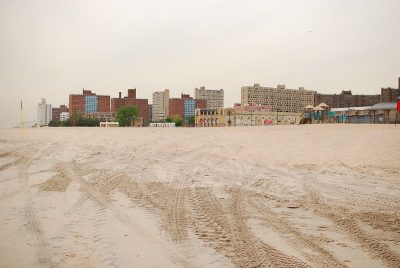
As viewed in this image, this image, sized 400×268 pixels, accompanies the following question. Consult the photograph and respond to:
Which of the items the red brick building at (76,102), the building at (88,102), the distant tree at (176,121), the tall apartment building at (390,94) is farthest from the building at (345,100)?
the red brick building at (76,102)

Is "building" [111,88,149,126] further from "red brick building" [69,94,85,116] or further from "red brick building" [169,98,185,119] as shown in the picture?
"red brick building" [69,94,85,116]

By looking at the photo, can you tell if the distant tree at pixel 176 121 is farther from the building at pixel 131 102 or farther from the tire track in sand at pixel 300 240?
the tire track in sand at pixel 300 240

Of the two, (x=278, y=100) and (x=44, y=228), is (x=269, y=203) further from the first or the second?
(x=278, y=100)

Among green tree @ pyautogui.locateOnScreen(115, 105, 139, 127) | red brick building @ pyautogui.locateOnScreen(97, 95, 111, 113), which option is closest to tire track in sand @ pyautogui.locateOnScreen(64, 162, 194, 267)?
green tree @ pyautogui.locateOnScreen(115, 105, 139, 127)

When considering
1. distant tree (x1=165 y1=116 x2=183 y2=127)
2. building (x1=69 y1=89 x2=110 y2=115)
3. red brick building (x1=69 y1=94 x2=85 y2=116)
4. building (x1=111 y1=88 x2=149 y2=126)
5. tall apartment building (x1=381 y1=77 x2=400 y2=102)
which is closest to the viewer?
tall apartment building (x1=381 y1=77 x2=400 y2=102)

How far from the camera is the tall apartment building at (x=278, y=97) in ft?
550

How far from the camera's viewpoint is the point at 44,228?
17.4ft

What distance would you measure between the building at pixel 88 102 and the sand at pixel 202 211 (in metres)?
177

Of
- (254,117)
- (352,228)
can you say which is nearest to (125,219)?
(352,228)

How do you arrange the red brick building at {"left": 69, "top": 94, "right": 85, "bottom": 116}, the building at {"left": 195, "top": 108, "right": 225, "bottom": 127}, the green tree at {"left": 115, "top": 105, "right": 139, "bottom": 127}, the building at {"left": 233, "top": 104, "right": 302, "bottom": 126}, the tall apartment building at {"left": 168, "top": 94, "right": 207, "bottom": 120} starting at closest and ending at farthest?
the building at {"left": 233, "top": 104, "right": 302, "bottom": 126} < the building at {"left": 195, "top": 108, "right": 225, "bottom": 127} < the green tree at {"left": 115, "top": 105, "right": 139, "bottom": 127} < the red brick building at {"left": 69, "top": 94, "right": 85, "bottom": 116} < the tall apartment building at {"left": 168, "top": 94, "right": 207, "bottom": 120}

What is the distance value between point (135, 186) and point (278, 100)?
17314 cm

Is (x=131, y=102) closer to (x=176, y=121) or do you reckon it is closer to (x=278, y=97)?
(x=176, y=121)

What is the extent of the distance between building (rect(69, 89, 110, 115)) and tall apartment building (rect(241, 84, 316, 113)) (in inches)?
2936

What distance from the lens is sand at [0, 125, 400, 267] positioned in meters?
4.33
